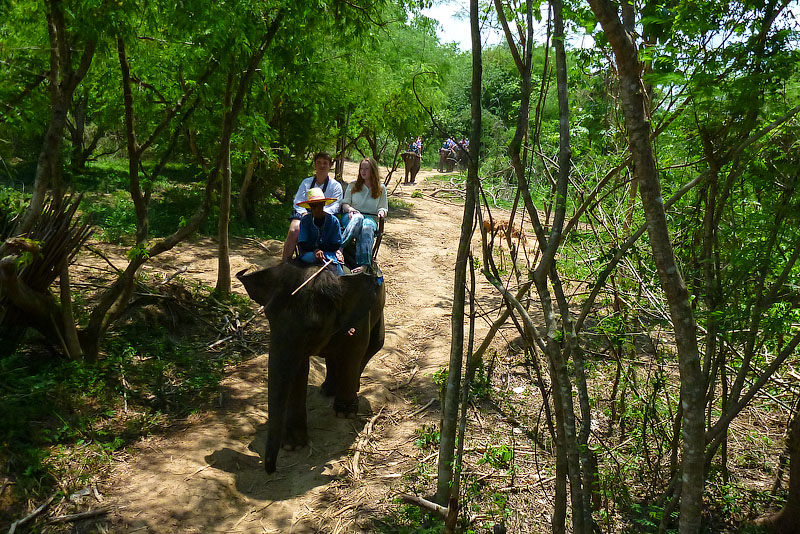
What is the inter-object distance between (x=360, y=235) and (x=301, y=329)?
69.0 inches

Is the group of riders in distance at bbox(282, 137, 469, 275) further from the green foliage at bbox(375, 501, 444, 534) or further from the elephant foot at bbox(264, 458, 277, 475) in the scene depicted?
the green foliage at bbox(375, 501, 444, 534)

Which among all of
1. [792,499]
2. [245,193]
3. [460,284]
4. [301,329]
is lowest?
[792,499]

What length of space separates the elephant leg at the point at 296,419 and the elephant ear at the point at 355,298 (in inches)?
26.3

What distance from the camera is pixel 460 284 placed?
13.3 ft

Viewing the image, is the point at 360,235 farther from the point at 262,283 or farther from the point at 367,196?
the point at 262,283

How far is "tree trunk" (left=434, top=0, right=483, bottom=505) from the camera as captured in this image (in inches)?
149

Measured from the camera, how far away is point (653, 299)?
4.69m

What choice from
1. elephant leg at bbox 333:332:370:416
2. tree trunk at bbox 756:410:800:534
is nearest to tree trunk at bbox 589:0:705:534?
tree trunk at bbox 756:410:800:534

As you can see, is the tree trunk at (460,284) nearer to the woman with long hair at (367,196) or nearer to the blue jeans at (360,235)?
the blue jeans at (360,235)

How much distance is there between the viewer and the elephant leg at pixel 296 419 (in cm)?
566

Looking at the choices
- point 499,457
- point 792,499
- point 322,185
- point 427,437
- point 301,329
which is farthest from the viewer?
point 322,185

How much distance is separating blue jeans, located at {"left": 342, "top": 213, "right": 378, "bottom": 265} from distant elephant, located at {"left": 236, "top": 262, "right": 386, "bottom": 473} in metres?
0.69

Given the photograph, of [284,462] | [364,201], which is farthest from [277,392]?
[364,201]

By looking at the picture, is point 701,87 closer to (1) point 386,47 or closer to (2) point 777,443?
(2) point 777,443
